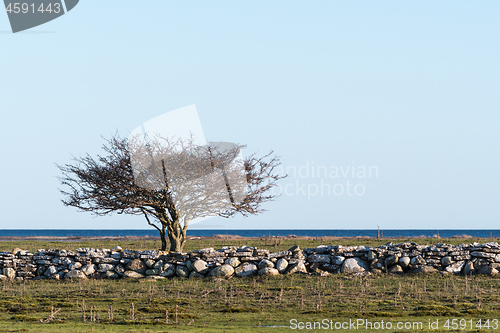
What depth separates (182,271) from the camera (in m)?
21.7

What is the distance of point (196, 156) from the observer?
26625 mm

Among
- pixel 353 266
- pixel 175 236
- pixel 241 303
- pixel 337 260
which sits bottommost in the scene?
pixel 241 303

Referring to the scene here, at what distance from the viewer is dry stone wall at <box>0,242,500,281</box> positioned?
70.1 ft

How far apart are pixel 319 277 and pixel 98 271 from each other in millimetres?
9411

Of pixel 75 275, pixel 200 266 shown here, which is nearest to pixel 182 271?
pixel 200 266

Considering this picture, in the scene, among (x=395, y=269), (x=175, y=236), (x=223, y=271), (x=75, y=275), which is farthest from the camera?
(x=175, y=236)

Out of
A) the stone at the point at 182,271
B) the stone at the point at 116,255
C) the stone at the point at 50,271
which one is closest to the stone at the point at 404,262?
the stone at the point at 182,271

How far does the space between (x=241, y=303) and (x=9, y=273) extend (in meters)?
12.3

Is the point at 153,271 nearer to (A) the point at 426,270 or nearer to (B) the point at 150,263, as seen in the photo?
(B) the point at 150,263

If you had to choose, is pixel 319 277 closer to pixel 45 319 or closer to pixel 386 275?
pixel 386 275

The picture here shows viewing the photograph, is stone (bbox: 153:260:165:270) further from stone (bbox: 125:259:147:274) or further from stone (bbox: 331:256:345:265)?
stone (bbox: 331:256:345:265)

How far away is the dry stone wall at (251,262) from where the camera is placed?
70.1ft

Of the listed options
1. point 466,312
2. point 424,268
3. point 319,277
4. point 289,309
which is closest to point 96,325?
point 289,309

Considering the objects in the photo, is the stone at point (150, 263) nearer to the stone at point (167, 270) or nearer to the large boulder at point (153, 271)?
the large boulder at point (153, 271)
